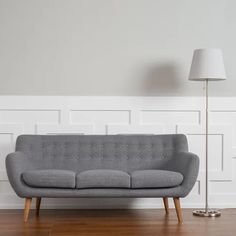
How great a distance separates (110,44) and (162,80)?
0.66 metres

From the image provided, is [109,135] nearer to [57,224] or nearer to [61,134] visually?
[61,134]

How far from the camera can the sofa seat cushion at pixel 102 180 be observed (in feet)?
15.4

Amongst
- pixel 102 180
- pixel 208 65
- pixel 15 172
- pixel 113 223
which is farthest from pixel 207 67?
pixel 15 172

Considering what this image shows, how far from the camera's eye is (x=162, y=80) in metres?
5.72

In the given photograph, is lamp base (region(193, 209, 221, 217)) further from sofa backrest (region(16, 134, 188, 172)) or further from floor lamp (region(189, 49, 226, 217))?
sofa backrest (region(16, 134, 188, 172))

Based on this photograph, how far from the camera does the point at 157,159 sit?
17.5 feet

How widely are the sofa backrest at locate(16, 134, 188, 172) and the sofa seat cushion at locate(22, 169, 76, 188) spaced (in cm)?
54

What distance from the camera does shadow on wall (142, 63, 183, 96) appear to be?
18.7 feet

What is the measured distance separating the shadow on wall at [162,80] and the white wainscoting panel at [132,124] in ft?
0.25

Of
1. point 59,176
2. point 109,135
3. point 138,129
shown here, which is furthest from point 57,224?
point 138,129

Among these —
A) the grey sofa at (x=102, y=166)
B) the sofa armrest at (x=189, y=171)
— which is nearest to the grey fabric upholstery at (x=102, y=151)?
the grey sofa at (x=102, y=166)

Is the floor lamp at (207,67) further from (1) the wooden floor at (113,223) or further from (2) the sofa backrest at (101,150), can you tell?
(2) the sofa backrest at (101,150)

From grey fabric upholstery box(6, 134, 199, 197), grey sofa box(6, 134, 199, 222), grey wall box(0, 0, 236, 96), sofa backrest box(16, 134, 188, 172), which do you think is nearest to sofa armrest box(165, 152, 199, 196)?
grey sofa box(6, 134, 199, 222)

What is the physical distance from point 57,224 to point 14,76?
5.72 ft
